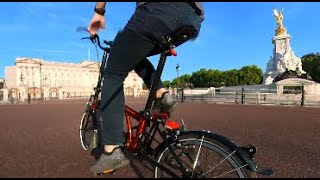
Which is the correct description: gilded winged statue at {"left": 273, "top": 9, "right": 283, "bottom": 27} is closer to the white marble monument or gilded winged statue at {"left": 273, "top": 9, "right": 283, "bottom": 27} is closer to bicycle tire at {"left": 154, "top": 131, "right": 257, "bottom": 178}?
the white marble monument

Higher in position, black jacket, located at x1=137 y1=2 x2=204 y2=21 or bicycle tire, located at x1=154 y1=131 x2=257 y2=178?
black jacket, located at x1=137 y1=2 x2=204 y2=21

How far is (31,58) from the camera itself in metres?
127

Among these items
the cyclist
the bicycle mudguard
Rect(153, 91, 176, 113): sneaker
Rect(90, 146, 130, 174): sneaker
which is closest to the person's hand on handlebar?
the cyclist

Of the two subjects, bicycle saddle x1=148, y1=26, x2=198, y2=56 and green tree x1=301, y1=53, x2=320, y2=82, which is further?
green tree x1=301, y1=53, x2=320, y2=82

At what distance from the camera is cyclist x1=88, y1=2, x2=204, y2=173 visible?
8.45ft

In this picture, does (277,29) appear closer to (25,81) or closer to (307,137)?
(307,137)

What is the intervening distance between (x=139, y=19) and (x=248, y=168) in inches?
48.0

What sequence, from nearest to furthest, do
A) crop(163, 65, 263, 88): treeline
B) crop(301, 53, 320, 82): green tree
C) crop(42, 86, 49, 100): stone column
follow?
crop(42, 86, 49, 100): stone column
crop(301, 53, 320, 82): green tree
crop(163, 65, 263, 88): treeline

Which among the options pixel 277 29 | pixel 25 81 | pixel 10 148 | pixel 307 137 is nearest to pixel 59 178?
Answer: pixel 10 148

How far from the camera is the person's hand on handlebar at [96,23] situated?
2.84m

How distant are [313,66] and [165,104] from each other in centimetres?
9448

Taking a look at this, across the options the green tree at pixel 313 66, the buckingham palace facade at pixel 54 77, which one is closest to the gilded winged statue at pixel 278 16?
the green tree at pixel 313 66

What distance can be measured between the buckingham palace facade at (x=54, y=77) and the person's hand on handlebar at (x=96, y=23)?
→ 10947 centimetres

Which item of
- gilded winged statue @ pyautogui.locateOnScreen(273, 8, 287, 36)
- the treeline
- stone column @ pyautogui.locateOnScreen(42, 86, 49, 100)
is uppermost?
gilded winged statue @ pyautogui.locateOnScreen(273, 8, 287, 36)
